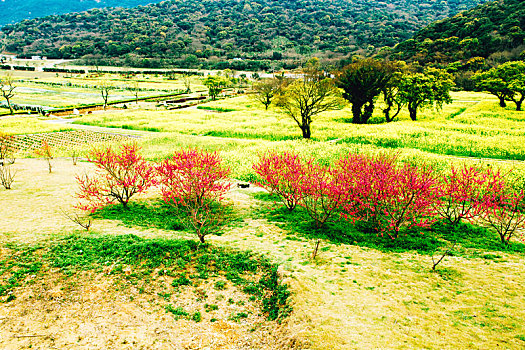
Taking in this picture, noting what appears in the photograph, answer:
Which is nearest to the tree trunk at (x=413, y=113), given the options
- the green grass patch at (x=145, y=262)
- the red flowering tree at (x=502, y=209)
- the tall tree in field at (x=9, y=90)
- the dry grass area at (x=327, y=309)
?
the red flowering tree at (x=502, y=209)

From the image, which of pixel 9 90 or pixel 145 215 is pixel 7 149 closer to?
pixel 145 215

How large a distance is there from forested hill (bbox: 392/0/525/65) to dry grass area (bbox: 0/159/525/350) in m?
93.3

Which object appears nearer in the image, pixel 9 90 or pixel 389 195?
pixel 389 195

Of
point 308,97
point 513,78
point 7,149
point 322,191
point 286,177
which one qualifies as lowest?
point 322,191

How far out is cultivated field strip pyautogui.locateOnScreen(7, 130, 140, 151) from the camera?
112 feet

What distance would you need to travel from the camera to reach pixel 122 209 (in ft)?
55.7

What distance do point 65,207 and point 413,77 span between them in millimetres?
44651

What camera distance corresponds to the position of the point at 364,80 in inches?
1704

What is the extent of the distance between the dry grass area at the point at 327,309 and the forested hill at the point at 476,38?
9330cm

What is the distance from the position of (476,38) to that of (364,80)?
7655 centimetres

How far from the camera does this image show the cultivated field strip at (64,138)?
112 ft

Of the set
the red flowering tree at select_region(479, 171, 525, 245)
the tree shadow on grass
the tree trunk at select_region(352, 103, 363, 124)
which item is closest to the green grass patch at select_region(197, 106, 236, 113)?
the tree trunk at select_region(352, 103, 363, 124)

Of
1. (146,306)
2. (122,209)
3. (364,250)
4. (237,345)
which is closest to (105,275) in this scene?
(146,306)

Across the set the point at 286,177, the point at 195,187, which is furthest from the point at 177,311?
the point at 286,177
